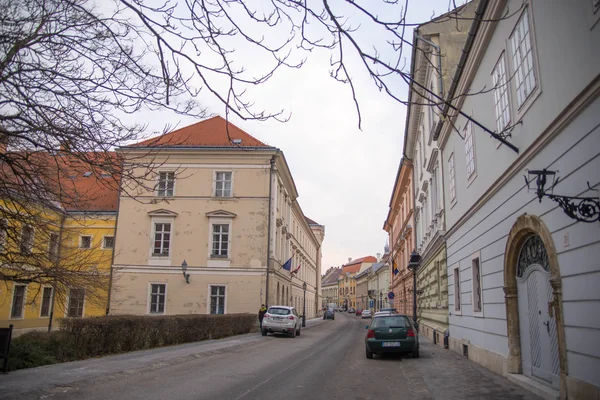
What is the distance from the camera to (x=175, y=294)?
33531 mm

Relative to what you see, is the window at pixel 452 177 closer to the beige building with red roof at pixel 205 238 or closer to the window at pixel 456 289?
the window at pixel 456 289

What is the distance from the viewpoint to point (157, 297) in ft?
111

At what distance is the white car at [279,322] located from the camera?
2684 centimetres

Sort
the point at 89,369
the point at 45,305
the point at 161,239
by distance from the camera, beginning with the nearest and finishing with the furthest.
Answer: the point at 89,369, the point at 45,305, the point at 161,239

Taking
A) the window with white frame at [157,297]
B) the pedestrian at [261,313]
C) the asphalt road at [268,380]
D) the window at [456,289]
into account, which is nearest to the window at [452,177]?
the window at [456,289]

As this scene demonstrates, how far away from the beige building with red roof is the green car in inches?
703

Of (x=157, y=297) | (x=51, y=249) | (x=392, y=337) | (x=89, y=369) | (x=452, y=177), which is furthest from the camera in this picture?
(x=157, y=297)

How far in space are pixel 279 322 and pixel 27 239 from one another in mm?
16854

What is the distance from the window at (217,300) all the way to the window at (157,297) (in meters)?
3.34

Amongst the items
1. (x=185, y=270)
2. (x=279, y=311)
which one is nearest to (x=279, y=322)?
(x=279, y=311)

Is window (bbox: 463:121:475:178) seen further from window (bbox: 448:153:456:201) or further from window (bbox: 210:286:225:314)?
window (bbox: 210:286:225:314)

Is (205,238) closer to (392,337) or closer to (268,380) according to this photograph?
(392,337)

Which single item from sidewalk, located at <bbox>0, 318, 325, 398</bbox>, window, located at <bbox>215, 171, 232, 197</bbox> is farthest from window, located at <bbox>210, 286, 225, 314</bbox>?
sidewalk, located at <bbox>0, 318, 325, 398</bbox>

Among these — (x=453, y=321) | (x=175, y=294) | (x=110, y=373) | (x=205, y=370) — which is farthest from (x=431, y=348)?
(x=175, y=294)
